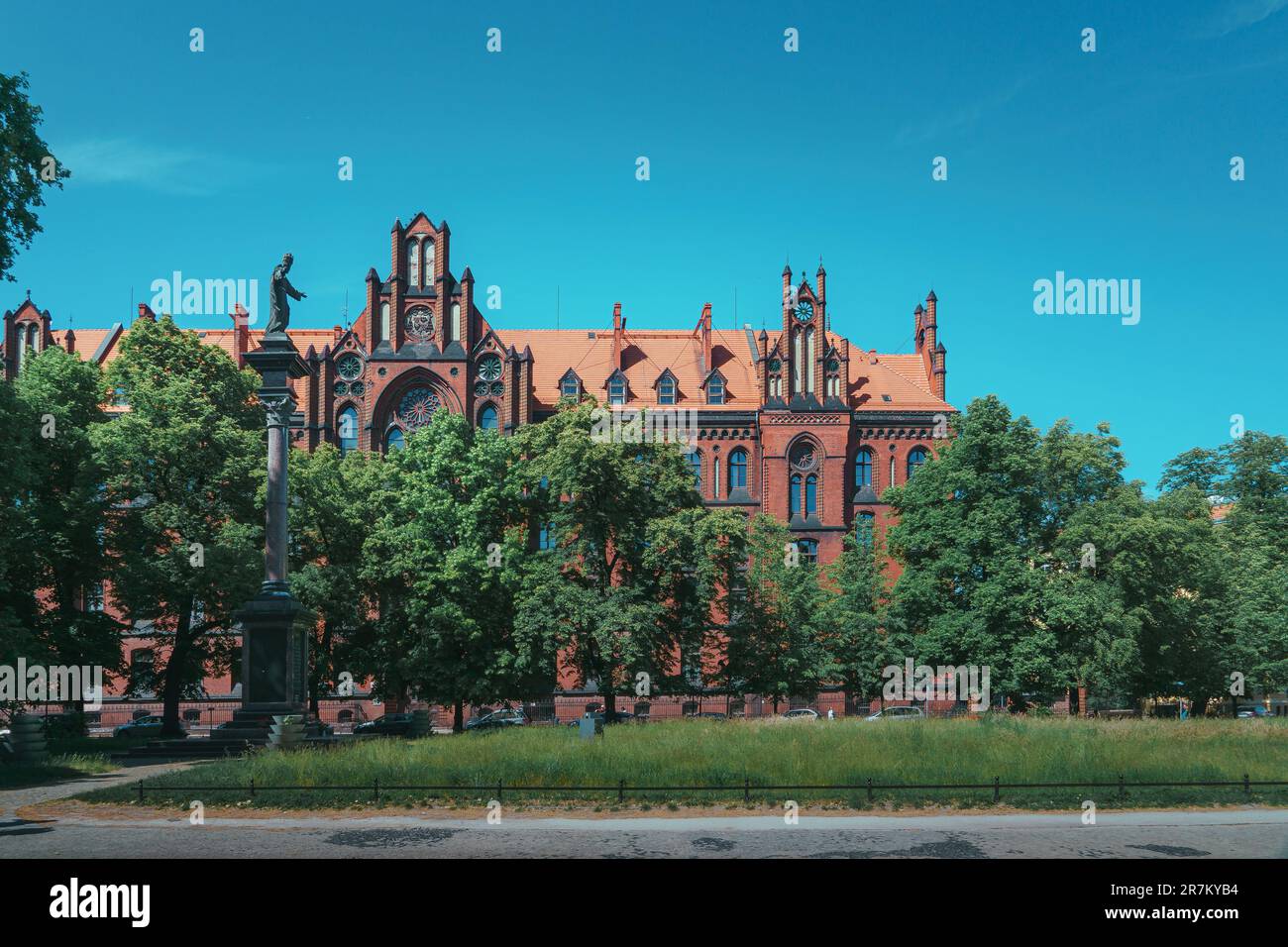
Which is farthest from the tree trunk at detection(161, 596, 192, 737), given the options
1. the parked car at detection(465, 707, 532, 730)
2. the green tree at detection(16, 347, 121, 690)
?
the parked car at detection(465, 707, 532, 730)

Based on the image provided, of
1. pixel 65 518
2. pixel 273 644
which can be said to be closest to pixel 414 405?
pixel 65 518

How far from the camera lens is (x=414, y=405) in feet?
184

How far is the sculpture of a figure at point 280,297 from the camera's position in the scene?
103 ft

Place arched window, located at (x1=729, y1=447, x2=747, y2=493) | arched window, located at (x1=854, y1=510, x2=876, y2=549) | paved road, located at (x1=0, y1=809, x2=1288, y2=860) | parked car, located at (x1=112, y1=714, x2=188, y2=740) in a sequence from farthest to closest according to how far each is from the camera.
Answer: arched window, located at (x1=729, y1=447, x2=747, y2=493) < arched window, located at (x1=854, y1=510, x2=876, y2=549) < parked car, located at (x1=112, y1=714, x2=188, y2=740) < paved road, located at (x1=0, y1=809, x2=1288, y2=860)

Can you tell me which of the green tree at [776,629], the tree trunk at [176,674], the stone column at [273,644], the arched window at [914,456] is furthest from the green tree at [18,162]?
the arched window at [914,456]

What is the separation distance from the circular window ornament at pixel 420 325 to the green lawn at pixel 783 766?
31.8 meters

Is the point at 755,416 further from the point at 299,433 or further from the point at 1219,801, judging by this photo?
the point at 1219,801

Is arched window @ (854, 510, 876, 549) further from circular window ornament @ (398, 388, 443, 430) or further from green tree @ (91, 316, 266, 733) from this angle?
green tree @ (91, 316, 266, 733)

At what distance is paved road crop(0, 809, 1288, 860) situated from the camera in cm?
1483

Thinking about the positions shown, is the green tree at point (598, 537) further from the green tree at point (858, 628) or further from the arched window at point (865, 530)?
the arched window at point (865, 530)

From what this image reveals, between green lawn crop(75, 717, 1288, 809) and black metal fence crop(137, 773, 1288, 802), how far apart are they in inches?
3.4

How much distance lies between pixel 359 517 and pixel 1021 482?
25.9 m
